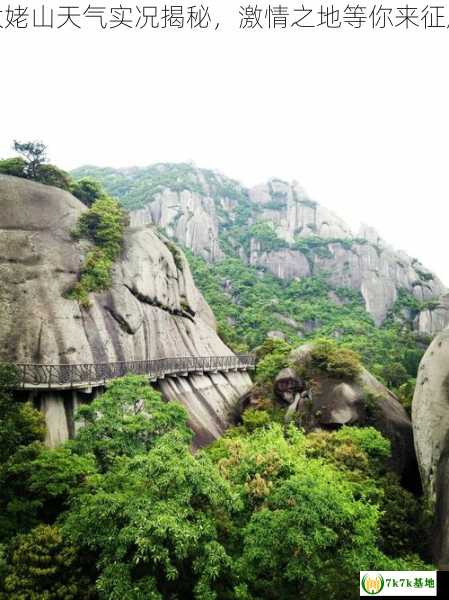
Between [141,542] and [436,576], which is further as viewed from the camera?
[436,576]

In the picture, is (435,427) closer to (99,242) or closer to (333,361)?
(333,361)

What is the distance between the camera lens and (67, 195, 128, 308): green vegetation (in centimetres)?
2236

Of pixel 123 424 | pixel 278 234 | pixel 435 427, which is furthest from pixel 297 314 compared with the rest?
pixel 123 424

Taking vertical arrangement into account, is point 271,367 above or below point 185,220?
below

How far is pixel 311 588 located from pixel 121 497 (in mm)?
4836

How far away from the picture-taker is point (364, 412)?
2316 centimetres

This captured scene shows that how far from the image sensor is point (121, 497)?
9258 millimetres

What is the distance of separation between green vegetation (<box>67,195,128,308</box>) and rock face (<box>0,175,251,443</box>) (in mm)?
476

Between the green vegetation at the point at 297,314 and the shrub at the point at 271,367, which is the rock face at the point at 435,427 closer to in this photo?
the shrub at the point at 271,367

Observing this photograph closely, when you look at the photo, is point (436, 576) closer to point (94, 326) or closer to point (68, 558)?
point (68, 558)

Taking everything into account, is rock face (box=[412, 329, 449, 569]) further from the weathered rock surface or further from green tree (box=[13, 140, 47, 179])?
Result: the weathered rock surface

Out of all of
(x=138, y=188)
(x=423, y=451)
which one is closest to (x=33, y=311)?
(x=423, y=451)

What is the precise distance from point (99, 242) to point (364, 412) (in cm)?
1862

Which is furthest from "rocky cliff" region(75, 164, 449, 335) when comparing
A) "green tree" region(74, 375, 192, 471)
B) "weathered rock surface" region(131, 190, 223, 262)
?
"green tree" region(74, 375, 192, 471)
